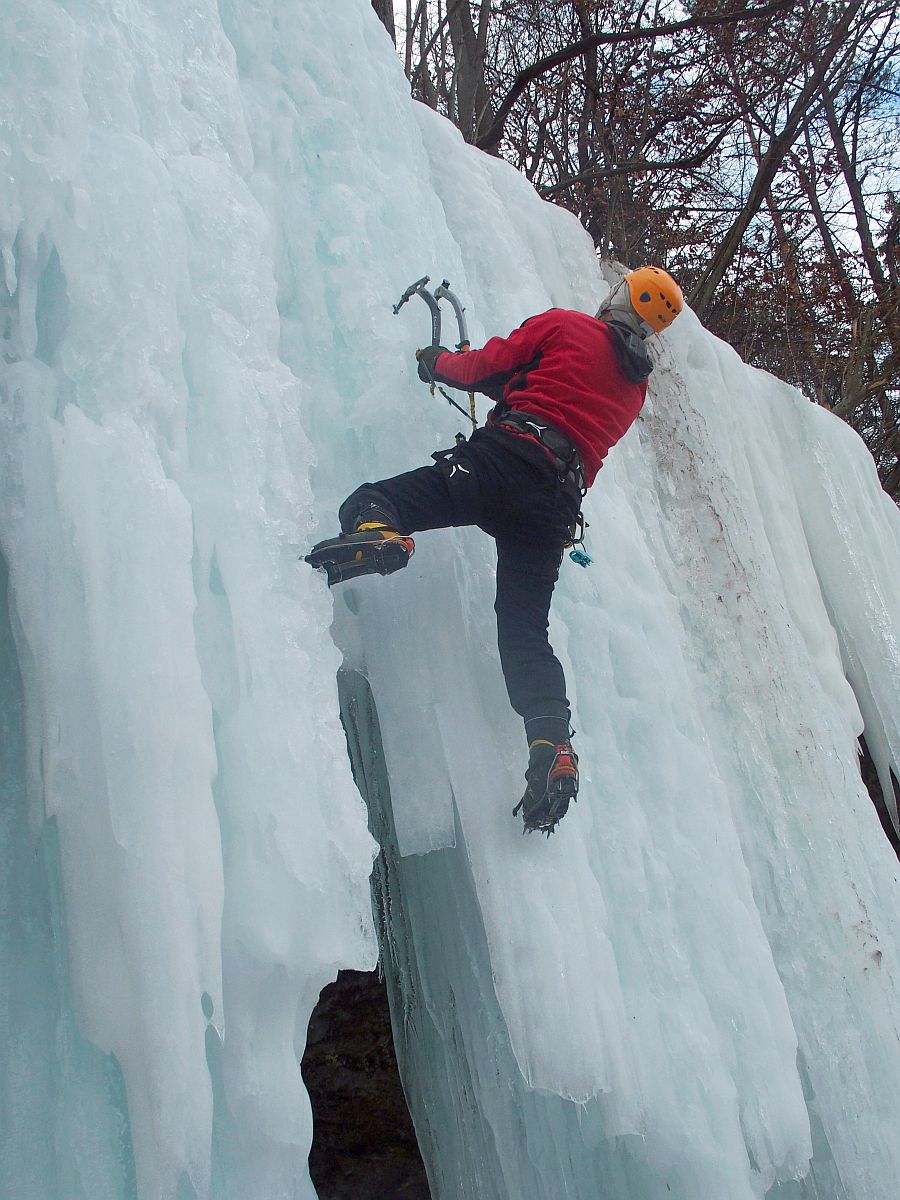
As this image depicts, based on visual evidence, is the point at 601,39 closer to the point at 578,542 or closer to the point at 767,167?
the point at 767,167

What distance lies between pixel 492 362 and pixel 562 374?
18 cm

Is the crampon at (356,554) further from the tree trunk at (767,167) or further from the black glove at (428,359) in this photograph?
the tree trunk at (767,167)

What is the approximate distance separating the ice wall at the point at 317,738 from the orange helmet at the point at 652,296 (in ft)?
1.97

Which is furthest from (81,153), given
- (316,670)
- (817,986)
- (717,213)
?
(717,213)

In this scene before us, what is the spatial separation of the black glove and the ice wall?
0.05 m

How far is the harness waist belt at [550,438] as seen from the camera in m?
2.32

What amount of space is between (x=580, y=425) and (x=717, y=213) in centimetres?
739

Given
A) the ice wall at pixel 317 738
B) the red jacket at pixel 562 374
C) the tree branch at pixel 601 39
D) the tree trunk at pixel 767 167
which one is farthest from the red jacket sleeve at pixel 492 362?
the tree trunk at pixel 767 167

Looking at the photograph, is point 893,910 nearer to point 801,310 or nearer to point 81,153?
point 81,153

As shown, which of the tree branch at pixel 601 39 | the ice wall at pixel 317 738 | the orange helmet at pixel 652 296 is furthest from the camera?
the tree branch at pixel 601 39

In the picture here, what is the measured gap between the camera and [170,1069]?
1350 millimetres

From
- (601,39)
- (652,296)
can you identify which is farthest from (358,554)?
(601,39)

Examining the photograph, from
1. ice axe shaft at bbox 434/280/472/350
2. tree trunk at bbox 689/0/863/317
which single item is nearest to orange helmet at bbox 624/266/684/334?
ice axe shaft at bbox 434/280/472/350

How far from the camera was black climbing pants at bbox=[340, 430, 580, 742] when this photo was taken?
2156 millimetres
